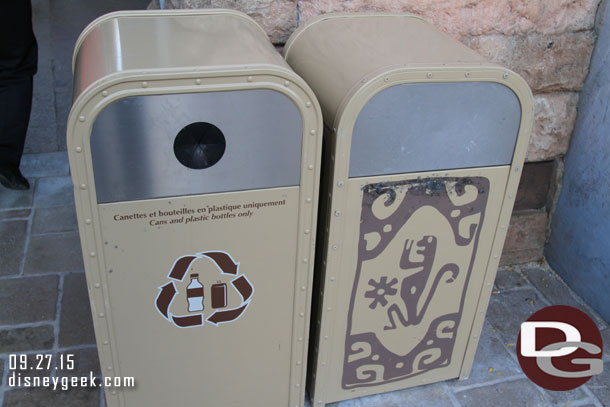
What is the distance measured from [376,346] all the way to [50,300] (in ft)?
5.62

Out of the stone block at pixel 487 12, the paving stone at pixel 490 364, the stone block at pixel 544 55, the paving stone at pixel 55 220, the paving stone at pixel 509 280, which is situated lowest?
the paving stone at pixel 509 280

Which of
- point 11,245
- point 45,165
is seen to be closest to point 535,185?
point 11,245

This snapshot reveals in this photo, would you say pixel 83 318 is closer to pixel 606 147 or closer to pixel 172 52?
pixel 172 52

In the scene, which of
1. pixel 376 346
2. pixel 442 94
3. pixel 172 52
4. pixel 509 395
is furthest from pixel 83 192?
pixel 509 395

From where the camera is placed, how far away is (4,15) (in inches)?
131

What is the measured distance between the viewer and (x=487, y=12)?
2.78 m

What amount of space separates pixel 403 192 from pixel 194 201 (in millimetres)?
726

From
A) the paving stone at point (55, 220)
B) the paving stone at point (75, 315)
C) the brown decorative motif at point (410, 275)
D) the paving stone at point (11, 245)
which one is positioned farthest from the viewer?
the paving stone at point (55, 220)

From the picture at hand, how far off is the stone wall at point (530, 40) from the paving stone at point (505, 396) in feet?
3.31

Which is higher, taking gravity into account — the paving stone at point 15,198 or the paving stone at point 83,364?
the paving stone at point 83,364

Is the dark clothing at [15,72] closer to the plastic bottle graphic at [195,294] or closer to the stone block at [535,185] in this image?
the plastic bottle graphic at [195,294]

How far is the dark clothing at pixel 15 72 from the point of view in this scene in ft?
11.1

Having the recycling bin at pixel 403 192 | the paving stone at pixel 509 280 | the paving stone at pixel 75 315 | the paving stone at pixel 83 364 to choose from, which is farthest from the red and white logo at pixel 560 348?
the paving stone at pixel 75 315

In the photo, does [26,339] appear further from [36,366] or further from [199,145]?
[199,145]
